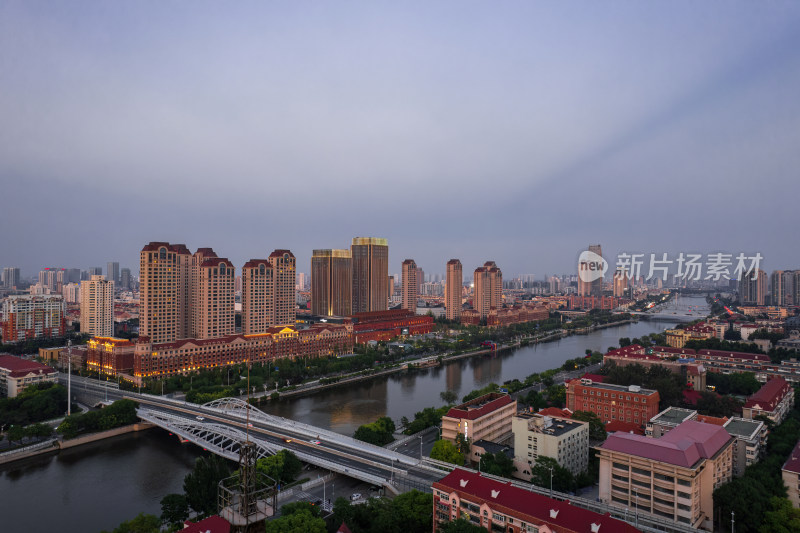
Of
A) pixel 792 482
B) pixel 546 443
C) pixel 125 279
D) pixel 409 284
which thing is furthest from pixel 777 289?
pixel 125 279

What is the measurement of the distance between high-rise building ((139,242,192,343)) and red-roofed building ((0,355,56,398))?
3.15 m

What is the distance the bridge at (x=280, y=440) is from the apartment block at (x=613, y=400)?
3554mm

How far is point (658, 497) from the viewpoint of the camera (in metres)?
4.91

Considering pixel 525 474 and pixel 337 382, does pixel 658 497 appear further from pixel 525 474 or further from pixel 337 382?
pixel 337 382

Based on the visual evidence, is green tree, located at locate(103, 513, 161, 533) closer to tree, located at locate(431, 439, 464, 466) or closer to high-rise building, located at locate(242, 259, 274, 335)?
tree, located at locate(431, 439, 464, 466)

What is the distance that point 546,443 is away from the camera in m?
5.91

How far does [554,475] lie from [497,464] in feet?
2.17

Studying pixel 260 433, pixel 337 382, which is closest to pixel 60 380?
pixel 337 382

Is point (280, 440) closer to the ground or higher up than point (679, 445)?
closer to the ground

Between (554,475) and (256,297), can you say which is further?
(256,297)

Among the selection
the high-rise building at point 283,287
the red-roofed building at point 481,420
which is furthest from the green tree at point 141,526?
the high-rise building at point 283,287

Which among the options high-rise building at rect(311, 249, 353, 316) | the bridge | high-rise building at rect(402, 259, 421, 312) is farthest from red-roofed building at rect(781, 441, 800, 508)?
high-rise building at rect(402, 259, 421, 312)

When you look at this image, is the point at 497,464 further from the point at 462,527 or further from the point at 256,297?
the point at 256,297

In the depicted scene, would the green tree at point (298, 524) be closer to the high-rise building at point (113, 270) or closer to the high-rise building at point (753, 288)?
the high-rise building at point (753, 288)
